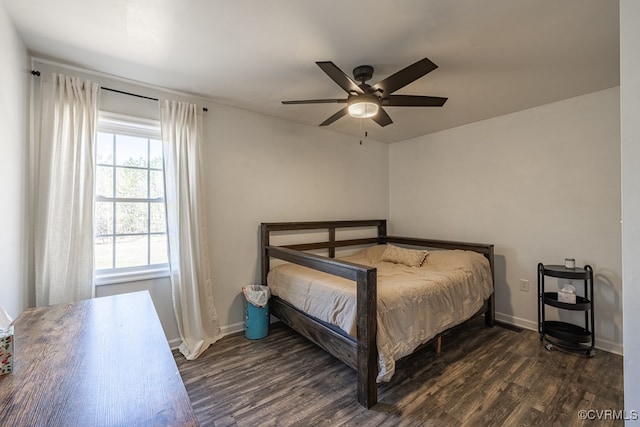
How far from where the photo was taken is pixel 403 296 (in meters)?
2.05

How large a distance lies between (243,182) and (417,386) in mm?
2454

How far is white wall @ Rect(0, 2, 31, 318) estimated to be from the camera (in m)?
1.50

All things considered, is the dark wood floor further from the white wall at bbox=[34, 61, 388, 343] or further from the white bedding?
the white wall at bbox=[34, 61, 388, 343]

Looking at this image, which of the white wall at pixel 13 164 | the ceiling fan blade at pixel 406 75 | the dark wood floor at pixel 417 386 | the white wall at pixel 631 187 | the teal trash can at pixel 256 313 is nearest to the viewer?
the white wall at pixel 631 187

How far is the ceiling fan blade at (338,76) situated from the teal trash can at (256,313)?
205 cm

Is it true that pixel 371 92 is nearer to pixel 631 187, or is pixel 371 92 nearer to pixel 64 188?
pixel 631 187

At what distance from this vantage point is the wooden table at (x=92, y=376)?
73cm

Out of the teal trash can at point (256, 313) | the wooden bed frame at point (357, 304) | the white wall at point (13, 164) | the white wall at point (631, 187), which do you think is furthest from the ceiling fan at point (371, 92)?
the teal trash can at point (256, 313)

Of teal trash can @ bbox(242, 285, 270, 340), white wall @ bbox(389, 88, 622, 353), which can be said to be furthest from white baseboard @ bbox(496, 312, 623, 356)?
teal trash can @ bbox(242, 285, 270, 340)

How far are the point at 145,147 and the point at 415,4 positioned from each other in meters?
2.46

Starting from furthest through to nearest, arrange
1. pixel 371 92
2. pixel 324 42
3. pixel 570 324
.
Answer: pixel 570 324 → pixel 371 92 → pixel 324 42

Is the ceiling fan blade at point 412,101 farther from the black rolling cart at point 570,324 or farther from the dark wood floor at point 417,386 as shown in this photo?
the dark wood floor at point 417,386

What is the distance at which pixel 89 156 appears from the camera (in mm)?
2125
